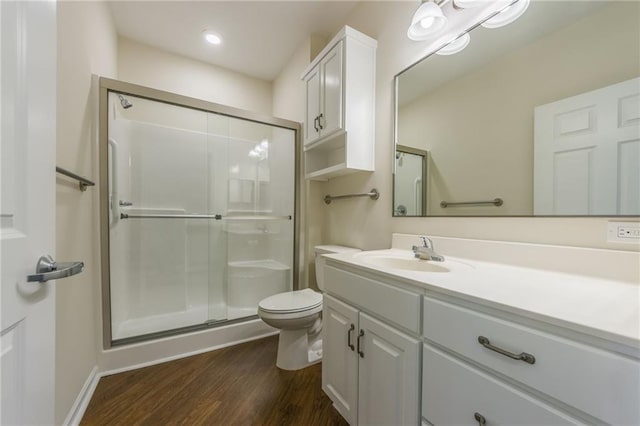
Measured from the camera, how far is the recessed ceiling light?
2242mm

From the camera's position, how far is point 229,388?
145cm

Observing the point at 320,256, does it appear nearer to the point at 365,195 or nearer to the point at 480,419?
the point at 365,195

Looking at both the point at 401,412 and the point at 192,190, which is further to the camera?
the point at 192,190

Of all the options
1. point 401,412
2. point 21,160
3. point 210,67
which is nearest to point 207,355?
point 401,412

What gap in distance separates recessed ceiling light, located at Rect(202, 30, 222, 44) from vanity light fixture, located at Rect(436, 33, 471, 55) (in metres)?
2.02

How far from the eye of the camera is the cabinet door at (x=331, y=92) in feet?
5.48

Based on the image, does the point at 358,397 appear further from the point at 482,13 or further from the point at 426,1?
the point at 426,1

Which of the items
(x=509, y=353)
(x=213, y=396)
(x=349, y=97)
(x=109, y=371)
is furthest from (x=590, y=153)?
(x=109, y=371)

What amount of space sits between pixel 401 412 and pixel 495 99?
137 centimetres

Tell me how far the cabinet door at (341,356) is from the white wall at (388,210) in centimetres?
66

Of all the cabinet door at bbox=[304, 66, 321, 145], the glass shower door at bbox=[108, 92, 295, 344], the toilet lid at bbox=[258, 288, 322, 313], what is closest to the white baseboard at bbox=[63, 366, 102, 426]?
the glass shower door at bbox=[108, 92, 295, 344]

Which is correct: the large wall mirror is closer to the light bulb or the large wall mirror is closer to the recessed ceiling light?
the light bulb

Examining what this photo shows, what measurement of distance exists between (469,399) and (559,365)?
26cm

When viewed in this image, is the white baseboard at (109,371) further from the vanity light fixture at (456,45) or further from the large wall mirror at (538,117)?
the vanity light fixture at (456,45)
